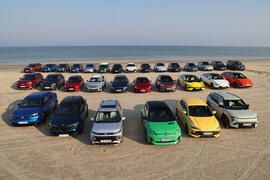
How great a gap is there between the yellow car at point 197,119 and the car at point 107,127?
137 inches

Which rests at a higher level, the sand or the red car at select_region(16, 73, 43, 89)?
the red car at select_region(16, 73, 43, 89)

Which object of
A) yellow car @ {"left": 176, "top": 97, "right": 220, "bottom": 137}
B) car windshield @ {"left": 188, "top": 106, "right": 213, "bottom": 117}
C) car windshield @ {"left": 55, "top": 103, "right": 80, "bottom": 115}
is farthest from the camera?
car windshield @ {"left": 55, "top": 103, "right": 80, "bottom": 115}

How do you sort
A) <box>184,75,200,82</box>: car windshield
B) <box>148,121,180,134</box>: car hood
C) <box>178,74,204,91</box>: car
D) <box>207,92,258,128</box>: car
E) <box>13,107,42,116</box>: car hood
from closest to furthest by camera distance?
<box>148,121,180,134</box>: car hood → <box>207,92,258,128</box>: car → <box>13,107,42,116</box>: car hood → <box>178,74,204,91</box>: car → <box>184,75,200,82</box>: car windshield

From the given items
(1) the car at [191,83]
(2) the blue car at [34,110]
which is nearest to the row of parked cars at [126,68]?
(1) the car at [191,83]

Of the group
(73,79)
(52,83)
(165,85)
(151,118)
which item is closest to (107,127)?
(151,118)

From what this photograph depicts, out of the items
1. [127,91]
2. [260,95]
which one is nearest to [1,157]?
[127,91]

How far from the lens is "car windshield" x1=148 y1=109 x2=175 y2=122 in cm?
1086

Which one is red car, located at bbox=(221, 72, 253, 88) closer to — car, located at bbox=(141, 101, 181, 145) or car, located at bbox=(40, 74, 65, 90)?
car, located at bbox=(141, 101, 181, 145)

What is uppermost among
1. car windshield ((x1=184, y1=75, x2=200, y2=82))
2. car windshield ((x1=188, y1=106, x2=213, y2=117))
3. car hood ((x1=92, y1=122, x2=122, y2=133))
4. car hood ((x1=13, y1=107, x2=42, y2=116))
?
car windshield ((x1=184, y1=75, x2=200, y2=82))

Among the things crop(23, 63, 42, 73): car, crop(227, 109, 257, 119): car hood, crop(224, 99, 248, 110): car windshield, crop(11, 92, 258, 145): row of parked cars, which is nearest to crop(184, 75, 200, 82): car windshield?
crop(11, 92, 258, 145): row of parked cars

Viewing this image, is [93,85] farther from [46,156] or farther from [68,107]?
[46,156]

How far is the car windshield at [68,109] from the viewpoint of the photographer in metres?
12.1

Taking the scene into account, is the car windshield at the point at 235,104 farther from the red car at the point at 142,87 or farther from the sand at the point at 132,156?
the red car at the point at 142,87

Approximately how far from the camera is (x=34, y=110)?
12734mm
